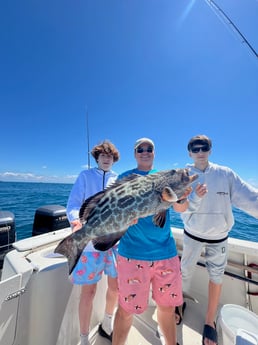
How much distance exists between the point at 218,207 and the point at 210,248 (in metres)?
0.49

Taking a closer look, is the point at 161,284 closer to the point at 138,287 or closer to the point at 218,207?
the point at 138,287

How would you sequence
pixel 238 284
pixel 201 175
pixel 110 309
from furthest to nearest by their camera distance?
pixel 238 284
pixel 201 175
pixel 110 309

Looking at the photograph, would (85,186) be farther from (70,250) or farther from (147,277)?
(147,277)

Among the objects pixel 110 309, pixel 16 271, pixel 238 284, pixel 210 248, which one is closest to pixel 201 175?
pixel 210 248

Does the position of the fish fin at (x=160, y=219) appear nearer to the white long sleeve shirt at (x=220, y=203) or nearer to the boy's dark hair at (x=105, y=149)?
the white long sleeve shirt at (x=220, y=203)

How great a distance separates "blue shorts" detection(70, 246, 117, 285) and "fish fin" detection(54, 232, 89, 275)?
1.28ft

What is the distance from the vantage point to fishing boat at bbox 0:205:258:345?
58.2 inches

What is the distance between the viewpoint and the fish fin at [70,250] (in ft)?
4.46

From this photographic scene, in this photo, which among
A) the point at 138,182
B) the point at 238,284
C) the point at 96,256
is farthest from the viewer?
the point at 238,284

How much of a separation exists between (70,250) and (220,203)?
1.64 metres

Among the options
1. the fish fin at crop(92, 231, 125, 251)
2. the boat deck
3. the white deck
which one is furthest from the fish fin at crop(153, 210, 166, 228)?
the boat deck

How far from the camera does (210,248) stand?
2.10 meters

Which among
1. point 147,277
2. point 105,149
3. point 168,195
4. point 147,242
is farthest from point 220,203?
point 105,149

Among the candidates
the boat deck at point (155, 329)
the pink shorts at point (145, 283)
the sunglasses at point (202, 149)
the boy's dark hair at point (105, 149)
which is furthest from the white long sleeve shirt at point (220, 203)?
the boat deck at point (155, 329)
